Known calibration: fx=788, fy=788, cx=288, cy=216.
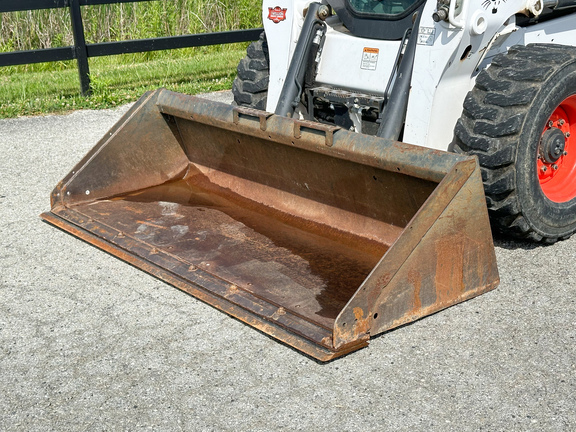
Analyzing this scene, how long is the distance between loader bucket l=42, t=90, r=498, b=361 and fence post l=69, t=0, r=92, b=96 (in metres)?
3.56

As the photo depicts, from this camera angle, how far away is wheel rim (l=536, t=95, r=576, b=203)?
4.53 meters

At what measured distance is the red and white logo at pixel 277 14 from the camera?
16.6ft

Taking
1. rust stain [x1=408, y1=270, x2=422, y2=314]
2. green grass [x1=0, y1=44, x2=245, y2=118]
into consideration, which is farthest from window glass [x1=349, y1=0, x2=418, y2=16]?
green grass [x1=0, y1=44, x2=245, y2=118]

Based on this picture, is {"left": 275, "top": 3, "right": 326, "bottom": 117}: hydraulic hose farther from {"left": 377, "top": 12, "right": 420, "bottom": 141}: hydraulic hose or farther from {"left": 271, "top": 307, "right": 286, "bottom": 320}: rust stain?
{"left": 271, "top": 307, "right": 286, "bottom": 320}: rust stain

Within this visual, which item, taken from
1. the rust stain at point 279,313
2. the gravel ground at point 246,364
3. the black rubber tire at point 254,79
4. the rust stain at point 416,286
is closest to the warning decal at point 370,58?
the black rubber tire at point 254,79

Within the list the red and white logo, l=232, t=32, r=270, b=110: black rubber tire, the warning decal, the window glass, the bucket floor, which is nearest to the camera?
the bucket floor

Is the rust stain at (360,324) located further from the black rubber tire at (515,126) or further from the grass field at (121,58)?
the grass field at (121,58)

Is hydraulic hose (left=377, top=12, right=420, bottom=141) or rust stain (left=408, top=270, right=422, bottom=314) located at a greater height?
hydraulic hose (left=377, top=12, right=420, bottom=141)

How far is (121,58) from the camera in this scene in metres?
10.9

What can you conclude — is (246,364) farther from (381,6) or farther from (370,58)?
(381,6)

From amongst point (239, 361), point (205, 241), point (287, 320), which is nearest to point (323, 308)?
point (287, 320)

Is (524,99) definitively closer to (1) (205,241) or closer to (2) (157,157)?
(1) (205,241)

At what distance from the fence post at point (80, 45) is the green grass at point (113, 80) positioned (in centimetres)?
11

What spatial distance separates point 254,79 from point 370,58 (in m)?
1.01
